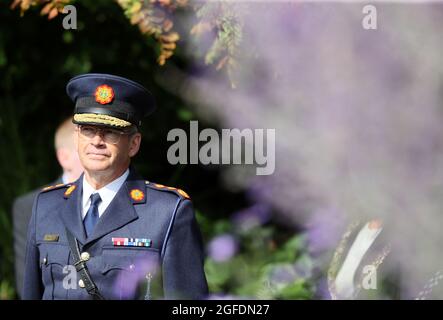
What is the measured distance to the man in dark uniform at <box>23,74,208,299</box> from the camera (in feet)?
11.3

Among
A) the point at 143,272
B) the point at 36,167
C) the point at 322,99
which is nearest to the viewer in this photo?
the point at 143,272

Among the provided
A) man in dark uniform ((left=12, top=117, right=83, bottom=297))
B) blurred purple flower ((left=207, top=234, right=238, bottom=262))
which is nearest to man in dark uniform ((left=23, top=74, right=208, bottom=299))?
man in dark uniform ((left=12, top=117, right=83, bottom=297))

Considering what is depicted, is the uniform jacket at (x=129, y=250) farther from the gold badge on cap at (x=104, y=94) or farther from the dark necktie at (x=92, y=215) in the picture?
the gold badge on cap at (x=104, y=94)

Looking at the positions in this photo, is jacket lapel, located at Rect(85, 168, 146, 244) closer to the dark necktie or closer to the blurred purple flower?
the dark necktie

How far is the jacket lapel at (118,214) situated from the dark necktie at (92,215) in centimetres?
4

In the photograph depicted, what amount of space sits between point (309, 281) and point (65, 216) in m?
2.39

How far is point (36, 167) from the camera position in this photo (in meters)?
6.67

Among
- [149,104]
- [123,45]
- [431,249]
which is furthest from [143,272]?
[123,45]

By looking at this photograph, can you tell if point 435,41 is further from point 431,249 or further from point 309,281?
point 309,281

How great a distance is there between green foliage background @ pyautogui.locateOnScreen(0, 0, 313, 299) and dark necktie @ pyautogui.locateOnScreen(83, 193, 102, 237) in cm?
231

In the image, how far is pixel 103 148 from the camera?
341 cm

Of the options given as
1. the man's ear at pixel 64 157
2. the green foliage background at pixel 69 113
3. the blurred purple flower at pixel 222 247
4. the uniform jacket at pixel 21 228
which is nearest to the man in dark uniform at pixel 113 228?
the man's ear at pixel 64 157

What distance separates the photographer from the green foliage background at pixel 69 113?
608 centimetres

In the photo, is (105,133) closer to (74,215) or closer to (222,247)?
(74,215)
